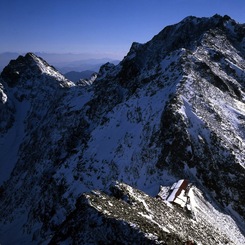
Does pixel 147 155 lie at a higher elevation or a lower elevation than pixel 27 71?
higher

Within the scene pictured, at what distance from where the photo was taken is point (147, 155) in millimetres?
36312

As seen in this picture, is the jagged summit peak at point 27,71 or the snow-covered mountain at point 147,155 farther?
the jagged summit peak at point 27,71

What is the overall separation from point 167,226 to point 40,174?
167ft

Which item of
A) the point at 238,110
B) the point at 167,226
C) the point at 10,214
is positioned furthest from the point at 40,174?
the point at 167,226

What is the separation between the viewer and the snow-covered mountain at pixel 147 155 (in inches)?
782

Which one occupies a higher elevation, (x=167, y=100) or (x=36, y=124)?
(x=167, y=100)

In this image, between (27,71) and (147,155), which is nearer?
(147,155)

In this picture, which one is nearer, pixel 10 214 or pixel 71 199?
pixel 71 199

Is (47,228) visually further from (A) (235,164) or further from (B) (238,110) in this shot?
(B) (238,110)

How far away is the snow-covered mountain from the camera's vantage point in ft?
65.2

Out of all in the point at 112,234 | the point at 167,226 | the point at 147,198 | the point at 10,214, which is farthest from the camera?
the point at 10,214

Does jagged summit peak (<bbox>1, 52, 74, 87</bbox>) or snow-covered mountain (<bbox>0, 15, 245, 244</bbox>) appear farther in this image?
jagged summit peak (<bbox>1, 52, 74, 87</bbox>)

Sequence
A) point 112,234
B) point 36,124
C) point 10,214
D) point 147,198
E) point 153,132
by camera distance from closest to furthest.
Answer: point 112,234 → point 147,198 → point 153,132 → point 10,214 → point 36,124

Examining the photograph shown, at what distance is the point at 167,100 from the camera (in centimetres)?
4072
